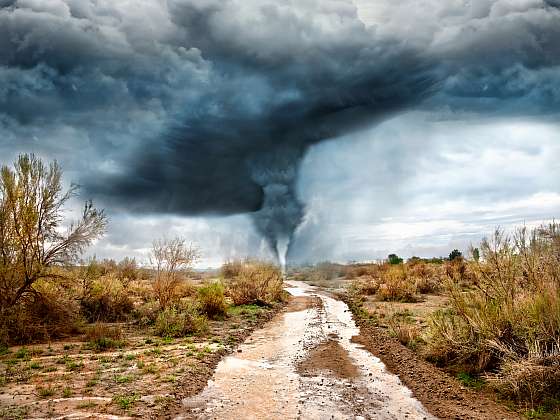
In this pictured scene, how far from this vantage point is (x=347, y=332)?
1966 cm

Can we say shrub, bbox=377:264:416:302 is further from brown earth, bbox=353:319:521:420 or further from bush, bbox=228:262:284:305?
brown earth, bbox=353:319:521:420

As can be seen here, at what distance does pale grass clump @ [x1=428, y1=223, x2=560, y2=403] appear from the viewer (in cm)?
966

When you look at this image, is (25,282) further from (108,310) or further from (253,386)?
(253,386)

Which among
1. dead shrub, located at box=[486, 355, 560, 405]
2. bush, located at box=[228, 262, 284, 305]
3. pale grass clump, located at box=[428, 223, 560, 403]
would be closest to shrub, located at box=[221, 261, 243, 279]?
bush, located at box=[228, 262, 284, 305]

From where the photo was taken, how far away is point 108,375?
1225 cm

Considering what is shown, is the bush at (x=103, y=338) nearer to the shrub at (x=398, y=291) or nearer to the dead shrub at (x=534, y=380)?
the dead shrub at (x=534, y=380)

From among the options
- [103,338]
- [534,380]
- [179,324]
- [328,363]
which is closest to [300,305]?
[179,324]

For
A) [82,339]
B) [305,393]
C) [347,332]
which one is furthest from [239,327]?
[305,393]

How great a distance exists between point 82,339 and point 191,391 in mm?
9335

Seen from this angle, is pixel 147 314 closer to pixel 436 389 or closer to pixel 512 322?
pixel 436 389

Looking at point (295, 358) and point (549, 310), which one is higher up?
point (549, 310)

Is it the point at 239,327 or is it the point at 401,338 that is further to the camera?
the point at 239,327

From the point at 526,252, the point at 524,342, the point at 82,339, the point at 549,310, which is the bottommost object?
the point at 82,339

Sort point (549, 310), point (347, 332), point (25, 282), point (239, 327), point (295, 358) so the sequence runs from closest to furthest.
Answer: point (549, 310) → point (295, 358) → point (25, 282) → point (347, 332) → point (239, 327)
